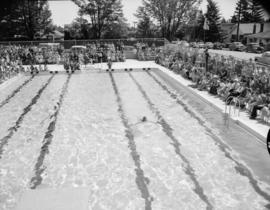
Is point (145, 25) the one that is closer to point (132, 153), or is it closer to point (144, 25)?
point (144, 25)

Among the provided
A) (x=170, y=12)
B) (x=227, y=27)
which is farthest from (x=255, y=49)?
(x=227, y=27)

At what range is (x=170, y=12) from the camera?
40531 mm

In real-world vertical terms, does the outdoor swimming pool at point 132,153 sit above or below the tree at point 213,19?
below

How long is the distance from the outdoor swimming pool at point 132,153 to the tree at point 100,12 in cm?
3128

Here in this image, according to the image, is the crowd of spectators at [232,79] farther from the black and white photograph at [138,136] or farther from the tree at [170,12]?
the tree at [170,12]

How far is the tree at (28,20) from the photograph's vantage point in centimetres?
3644

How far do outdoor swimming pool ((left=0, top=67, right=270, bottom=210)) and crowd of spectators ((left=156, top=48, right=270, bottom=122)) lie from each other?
84cm

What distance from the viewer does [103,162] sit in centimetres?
604

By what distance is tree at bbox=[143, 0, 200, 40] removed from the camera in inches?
1582

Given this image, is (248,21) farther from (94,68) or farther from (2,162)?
(2,162)

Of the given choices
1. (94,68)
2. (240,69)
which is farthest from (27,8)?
(240,69)

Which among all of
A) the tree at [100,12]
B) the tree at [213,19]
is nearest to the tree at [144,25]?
the tree at [100,12]

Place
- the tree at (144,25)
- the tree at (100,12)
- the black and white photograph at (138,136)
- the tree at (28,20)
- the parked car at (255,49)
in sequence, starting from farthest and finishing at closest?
the tree at (144,25), the tree at (100,12), the tree at (28,20), the parked car at (255,49), the black and white photograph at (138,136)

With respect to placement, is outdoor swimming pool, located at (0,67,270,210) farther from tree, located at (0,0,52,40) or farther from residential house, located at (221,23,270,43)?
residential house, located at (221,23,270,43)
